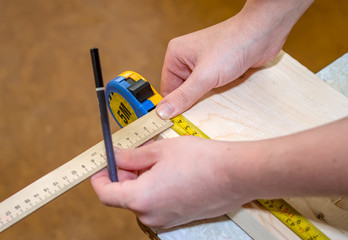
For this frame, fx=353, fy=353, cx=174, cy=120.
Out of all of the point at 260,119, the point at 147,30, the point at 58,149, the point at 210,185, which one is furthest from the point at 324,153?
the point at 147,30

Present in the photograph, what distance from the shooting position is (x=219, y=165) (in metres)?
0.77

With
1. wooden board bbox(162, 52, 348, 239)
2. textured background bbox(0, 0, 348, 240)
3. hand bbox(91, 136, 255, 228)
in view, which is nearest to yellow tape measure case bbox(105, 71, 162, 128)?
wooden board bbox(162, 52, 348, 239)

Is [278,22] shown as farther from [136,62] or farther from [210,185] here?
[136,62]

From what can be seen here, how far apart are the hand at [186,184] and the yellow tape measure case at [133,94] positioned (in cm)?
24

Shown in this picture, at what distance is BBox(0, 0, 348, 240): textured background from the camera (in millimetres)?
1935

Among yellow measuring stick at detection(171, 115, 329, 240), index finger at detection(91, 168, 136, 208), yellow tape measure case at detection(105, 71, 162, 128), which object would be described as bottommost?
yellow measuring stick at detection(171, 115, 329, 240)

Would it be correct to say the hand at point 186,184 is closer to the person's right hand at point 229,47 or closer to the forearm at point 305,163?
the forearm at point 305,163

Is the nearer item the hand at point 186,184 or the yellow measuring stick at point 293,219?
the hand at point 186,184

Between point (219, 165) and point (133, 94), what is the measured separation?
38 centimetres

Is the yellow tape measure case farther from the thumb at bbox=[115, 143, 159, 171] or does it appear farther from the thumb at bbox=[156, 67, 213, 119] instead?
the thumb at bbox=[115, 143, 159, 171]

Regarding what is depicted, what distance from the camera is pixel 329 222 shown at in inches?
36.3

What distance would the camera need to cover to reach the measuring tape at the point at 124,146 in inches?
33.3

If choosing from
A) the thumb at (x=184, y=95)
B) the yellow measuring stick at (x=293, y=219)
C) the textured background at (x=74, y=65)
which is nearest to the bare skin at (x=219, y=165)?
the thumb at (x=184, y=95)

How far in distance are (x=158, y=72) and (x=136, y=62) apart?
0.17m
